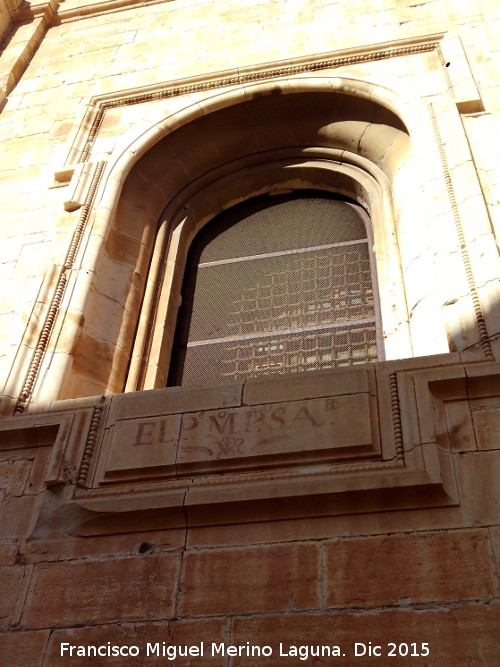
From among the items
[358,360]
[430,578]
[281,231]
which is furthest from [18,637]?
[281,231]

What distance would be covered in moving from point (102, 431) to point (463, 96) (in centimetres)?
400

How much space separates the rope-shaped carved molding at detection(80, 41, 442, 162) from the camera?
709 cm

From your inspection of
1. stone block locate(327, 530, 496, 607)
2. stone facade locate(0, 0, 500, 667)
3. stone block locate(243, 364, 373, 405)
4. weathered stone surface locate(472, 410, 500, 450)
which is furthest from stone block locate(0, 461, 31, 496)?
weathered stone surface locate(472, 410, 500, 450)

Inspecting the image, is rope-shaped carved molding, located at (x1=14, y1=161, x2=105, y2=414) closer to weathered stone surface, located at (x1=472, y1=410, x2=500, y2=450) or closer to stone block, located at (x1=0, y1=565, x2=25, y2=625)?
stone block, located at (x1=0, y1=565, x2=25, y2=625)

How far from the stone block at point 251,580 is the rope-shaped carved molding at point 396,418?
26.3 inches

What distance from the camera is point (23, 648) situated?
147 inches

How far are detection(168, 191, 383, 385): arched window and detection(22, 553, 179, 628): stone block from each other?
2028mm

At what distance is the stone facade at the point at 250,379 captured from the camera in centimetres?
360

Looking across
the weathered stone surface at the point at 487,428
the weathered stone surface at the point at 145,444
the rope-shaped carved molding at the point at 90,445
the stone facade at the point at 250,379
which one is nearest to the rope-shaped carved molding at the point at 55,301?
the stone facade at the point at 250,379

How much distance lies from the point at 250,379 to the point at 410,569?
1.52m

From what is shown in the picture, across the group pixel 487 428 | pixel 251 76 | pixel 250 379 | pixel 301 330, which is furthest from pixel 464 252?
pixel 251 76

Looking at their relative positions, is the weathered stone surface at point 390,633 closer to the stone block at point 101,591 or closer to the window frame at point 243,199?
the stone block at point 101,591

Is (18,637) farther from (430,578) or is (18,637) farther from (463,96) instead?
(463,96)

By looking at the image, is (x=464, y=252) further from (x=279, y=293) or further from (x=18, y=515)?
(x=18, y=515)
